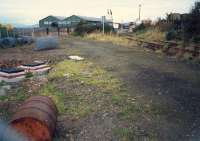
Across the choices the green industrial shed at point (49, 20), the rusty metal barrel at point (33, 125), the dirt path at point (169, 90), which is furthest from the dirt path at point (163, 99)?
the green industrial shed at point (49, 20)

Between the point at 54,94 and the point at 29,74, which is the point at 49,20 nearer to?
the point at 29,74

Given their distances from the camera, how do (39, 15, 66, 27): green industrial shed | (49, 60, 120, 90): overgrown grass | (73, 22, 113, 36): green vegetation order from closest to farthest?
(49, 60, 120, 90): overgrown grass → (73, 22, 113, 36): green vegetation → (39, 15, 66, 27): green industrial shed

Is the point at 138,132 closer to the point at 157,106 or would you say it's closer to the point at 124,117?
the point at 124,117

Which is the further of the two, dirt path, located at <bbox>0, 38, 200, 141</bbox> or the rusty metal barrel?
dirt path, located at <bbox>0, 38, 200, 141</bbox>

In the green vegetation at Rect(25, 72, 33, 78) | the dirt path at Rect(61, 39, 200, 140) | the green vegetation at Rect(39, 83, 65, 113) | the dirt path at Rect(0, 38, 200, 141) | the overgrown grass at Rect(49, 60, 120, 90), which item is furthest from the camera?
the green vegetation at Rect(25, 72, 33, 78)

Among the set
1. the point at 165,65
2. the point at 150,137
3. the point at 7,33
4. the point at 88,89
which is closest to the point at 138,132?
the point at 150,137

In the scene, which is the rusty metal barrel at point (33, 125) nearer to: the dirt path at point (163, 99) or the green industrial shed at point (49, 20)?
the dirt path at point (163, 99)

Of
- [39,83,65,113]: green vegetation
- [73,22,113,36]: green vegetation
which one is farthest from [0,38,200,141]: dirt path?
[73,22,113,36]: green vegetation

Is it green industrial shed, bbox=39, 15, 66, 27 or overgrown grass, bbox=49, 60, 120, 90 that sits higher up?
green industrial shed, bbox=39, 15, 66, 27

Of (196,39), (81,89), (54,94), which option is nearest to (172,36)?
(196,39)

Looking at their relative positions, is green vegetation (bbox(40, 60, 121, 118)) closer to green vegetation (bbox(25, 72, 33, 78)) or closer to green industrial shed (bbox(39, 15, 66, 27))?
green vegetation (bbox(25, 72, 33, 78))

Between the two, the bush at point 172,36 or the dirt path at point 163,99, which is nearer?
the dirt path at point 163,99

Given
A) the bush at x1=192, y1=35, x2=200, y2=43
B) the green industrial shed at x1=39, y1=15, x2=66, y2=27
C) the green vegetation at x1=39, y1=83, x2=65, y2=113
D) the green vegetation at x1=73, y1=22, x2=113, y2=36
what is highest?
the green industrial shed at x1=39, y1=15, x2=66, y2=27

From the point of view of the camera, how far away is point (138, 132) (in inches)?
193
